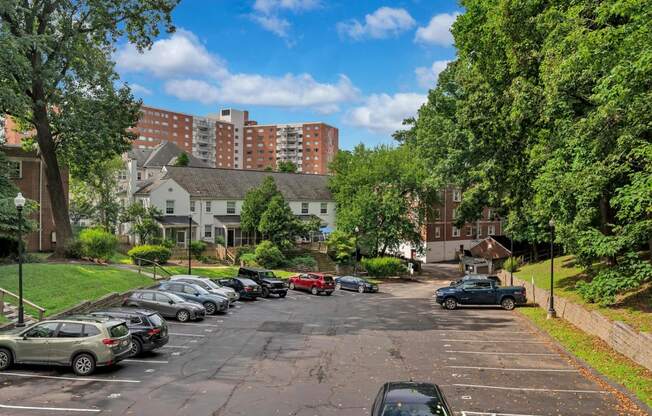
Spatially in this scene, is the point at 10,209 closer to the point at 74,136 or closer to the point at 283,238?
the point at 74,136

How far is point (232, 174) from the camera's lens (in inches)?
2467

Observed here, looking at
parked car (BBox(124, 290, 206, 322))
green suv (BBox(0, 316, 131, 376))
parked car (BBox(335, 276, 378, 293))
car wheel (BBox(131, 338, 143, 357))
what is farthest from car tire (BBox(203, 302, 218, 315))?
parked car (BBox(335, 276, 378, 293))

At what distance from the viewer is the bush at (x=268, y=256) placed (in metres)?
48.2

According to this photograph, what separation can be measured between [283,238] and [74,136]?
22.6 m

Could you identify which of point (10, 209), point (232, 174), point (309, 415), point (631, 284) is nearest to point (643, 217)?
point (631, 284)

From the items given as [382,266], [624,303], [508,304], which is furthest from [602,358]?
[382,266]

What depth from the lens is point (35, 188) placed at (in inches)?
1692

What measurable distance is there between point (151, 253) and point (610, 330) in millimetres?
33519

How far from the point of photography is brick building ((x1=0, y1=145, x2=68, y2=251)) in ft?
139

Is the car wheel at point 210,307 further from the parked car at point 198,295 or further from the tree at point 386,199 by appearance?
the tree at point 386,199

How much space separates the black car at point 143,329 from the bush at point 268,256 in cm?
2991

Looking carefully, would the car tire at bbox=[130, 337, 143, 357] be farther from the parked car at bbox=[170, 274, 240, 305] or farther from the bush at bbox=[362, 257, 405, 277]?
the bush at bbox=[362, 257, 405, 277]

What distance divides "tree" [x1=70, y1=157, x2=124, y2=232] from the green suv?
44.5 metres

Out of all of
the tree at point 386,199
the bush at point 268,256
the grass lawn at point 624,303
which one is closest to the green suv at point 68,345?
the grass lawn at point 624,303
